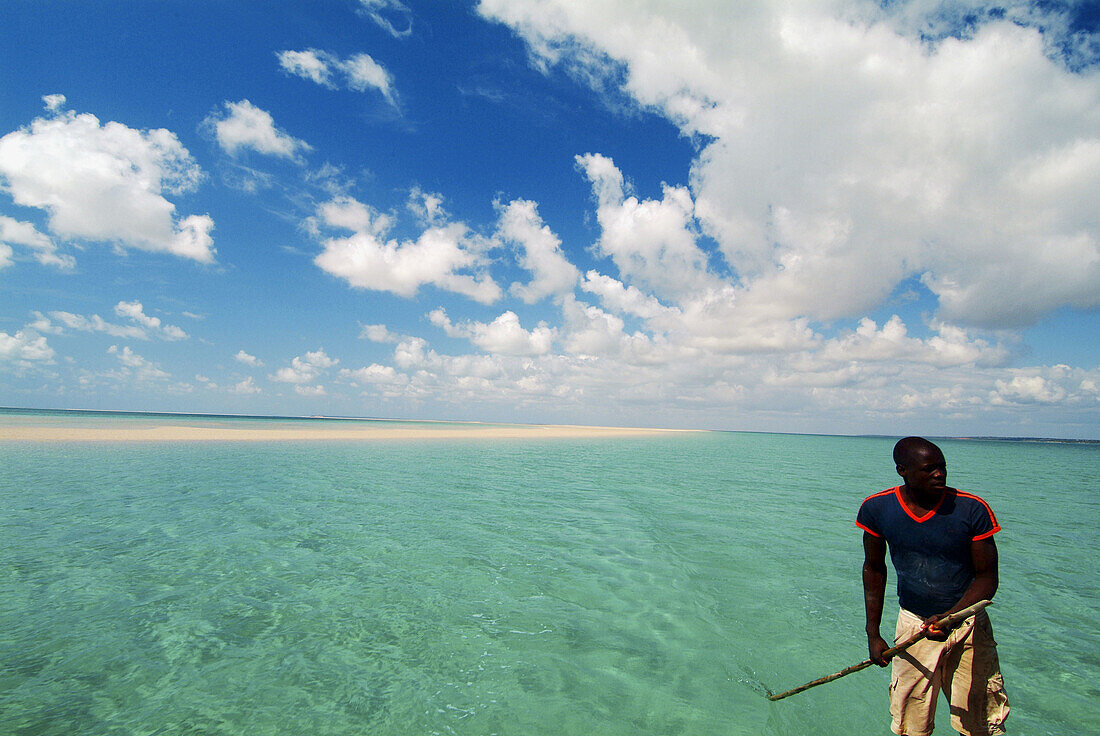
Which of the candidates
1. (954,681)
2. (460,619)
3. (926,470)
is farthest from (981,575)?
(460,619)

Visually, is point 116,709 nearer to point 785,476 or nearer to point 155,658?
point 155,658

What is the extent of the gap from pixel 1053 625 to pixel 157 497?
74.6 ft

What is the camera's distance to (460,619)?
288 inches

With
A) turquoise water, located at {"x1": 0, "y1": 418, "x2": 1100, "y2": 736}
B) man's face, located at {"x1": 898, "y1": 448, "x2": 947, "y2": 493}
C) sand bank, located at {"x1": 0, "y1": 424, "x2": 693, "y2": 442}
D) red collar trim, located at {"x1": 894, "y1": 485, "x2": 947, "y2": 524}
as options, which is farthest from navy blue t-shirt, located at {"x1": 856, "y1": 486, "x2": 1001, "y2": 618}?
sand bank, located at {"x1": 0, "y1": 424, "x2": 693, "y2": 442}

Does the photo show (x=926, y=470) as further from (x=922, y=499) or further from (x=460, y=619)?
(x=460, y=619)

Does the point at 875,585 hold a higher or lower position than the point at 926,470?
lower

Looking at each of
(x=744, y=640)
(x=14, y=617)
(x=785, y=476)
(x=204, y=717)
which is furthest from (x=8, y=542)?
(x=785, y=476)

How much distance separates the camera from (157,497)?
15.7 metres

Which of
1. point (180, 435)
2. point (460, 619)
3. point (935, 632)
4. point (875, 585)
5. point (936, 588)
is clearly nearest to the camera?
point (935, 632)

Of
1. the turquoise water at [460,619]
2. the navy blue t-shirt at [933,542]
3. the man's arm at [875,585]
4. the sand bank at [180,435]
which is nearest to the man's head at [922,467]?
the navy blue t-shirt at [933,542]

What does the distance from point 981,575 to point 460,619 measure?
6397 mm

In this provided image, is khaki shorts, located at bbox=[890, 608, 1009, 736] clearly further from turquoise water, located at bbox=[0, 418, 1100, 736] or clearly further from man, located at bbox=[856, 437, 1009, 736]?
turquoise water, located at bbox=[0, 418, 1100, 736]

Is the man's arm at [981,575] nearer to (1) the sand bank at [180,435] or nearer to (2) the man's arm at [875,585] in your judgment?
(2) the man's arm at [875,585]

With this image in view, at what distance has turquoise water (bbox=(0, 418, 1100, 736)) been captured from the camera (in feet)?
16.9
